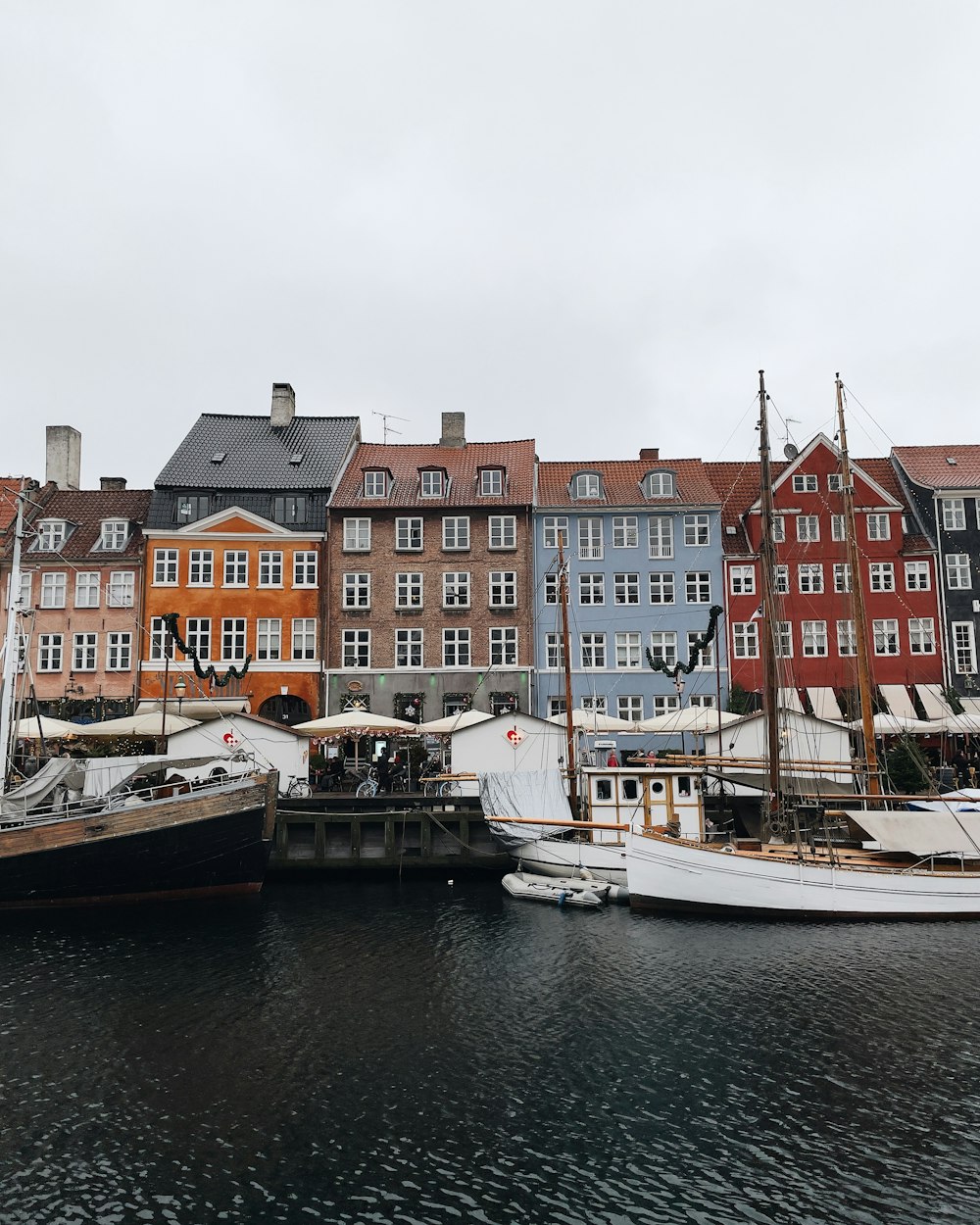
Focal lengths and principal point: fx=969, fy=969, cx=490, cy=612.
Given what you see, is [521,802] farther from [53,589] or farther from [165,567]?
[53,589]

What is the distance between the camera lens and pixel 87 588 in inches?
1998

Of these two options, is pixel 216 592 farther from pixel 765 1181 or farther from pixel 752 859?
pixel 765 1181

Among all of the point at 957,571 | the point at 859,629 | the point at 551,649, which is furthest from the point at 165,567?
the point at 957,571

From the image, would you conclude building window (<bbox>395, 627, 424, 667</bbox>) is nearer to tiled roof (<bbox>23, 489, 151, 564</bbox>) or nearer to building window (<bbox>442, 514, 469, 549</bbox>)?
building window (<bbox>442, 514, 469, 549</bbox>)

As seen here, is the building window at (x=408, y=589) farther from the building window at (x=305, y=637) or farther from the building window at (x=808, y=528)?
Answer: the building window at (x=808, y=528)

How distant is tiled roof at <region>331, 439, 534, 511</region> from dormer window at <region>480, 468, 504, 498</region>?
0.25m

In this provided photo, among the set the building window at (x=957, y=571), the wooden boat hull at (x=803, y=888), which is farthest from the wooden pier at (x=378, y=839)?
the building window at (x=957, y=571)

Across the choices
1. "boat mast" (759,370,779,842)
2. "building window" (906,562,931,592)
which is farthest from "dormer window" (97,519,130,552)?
"building window" (906,562,931,592)

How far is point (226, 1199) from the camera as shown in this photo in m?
12.2

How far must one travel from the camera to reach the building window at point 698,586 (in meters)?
51.8

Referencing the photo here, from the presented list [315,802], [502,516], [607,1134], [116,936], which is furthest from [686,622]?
[607,1134]

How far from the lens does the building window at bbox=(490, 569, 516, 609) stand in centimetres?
5112

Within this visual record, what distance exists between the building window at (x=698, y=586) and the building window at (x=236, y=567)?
2323cm

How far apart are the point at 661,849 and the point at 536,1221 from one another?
17.5m
